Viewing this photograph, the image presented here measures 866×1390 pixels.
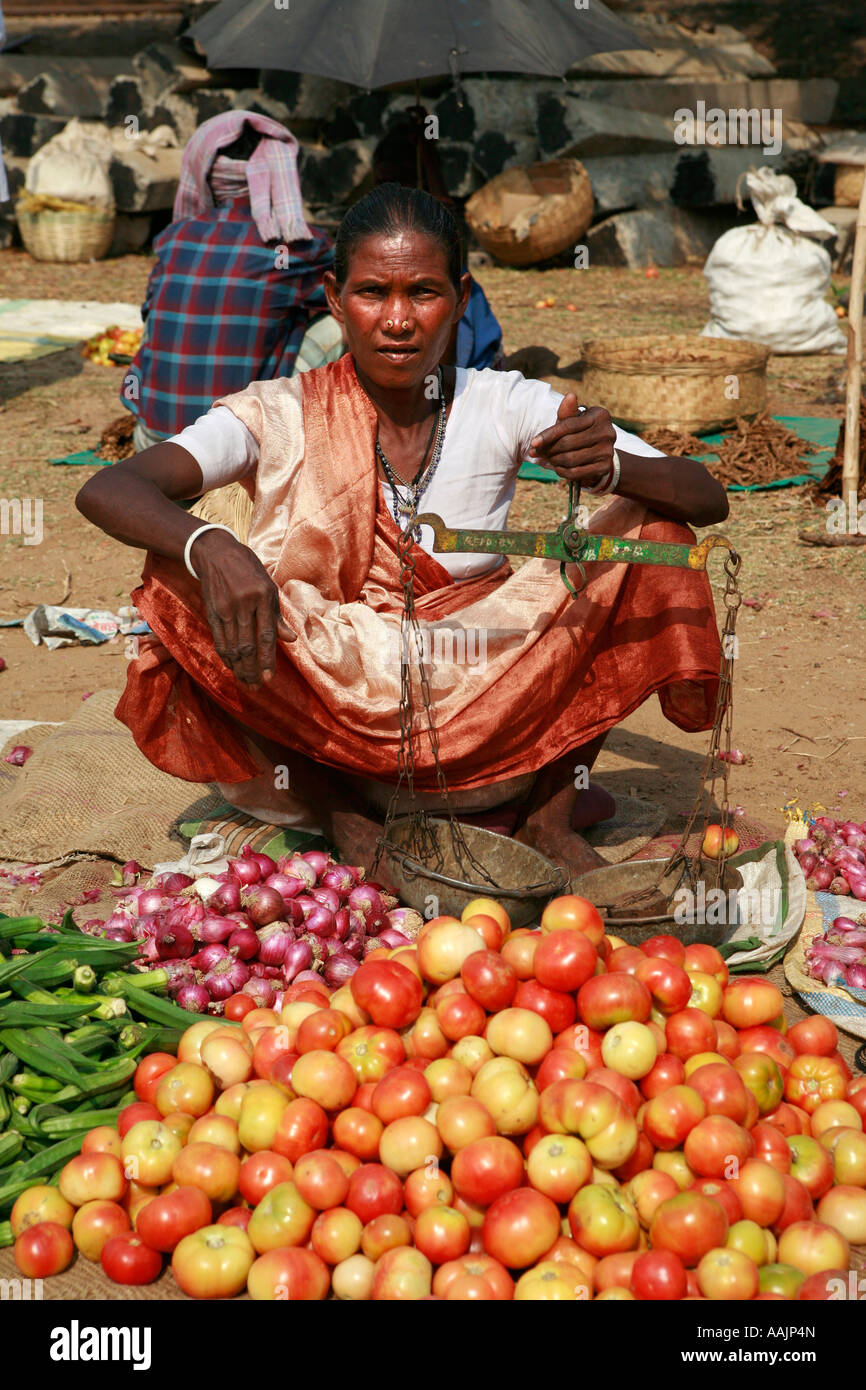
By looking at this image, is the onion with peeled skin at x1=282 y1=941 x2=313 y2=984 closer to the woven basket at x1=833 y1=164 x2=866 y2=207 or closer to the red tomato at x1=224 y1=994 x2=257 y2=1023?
the red tomato at x1=224 y1=994 x2=257 y2=1023

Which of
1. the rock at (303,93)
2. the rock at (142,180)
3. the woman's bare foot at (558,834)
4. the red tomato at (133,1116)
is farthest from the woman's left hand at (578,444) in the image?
the rock at (142,180)

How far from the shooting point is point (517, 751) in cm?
319

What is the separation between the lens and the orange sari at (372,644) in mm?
3055

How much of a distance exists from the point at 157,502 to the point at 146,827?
1.10 metres

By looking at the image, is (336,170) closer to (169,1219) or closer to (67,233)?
(67,233)

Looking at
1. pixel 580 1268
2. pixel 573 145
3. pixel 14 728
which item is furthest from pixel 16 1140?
pixel 573 145

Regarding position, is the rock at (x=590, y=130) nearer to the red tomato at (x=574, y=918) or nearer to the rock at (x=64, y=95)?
the rock at (x=64, y=95)

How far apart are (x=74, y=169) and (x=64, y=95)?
1536 mm

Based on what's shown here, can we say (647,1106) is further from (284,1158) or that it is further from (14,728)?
(14,728)

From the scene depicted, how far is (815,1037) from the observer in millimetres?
2486

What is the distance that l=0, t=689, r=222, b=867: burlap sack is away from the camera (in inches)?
139

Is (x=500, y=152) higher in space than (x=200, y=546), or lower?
lower

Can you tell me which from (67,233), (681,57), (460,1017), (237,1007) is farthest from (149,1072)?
(681,57)
